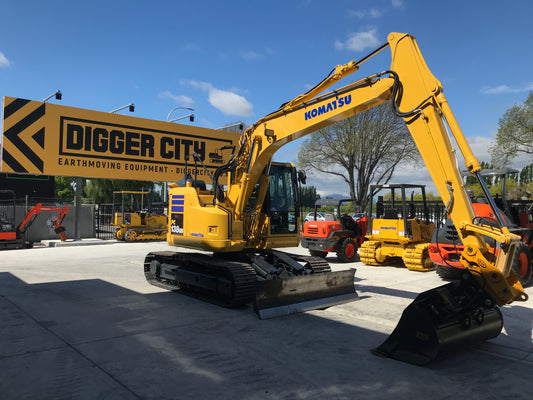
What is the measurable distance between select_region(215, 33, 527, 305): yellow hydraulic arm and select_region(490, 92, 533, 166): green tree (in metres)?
31.5

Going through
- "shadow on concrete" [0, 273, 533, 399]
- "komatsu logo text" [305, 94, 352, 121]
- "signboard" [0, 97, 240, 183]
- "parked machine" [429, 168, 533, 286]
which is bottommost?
"shadow on concrete" [0, 273, 533, 399]

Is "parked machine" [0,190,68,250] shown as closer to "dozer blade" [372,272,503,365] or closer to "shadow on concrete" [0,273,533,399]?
"shadow on concrete" [0,273,533,399]

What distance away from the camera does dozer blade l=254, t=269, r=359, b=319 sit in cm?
638

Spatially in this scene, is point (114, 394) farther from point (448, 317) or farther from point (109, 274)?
point (109, 274)

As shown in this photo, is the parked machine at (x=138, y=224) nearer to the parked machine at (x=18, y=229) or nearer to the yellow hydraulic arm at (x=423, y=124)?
the parked machine at (x=18, y=229)

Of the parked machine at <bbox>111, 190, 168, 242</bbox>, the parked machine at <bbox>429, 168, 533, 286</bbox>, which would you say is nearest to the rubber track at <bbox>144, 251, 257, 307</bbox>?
the parked machine at <bbox>429, 168, 533, 286</bbox>

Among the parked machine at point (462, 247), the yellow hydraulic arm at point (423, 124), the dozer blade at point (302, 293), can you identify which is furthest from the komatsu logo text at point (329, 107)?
the parked machine at point (462, 247)

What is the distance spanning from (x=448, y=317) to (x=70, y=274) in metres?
9.06

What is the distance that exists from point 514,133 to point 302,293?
107ft

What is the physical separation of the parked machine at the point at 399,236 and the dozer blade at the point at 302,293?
4063 millimetres

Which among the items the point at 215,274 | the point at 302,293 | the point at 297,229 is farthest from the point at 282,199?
the point at 302,293

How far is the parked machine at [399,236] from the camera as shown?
430 inches

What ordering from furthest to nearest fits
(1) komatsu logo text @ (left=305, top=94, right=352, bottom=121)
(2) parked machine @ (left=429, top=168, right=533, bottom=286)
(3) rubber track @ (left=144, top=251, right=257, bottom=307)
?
(2) parked machine @ (left=429, top=168, right=533, bottom=286)
(3) rubber track @ (left=144, top=251, right=257, bottom=307)
(1) komatsu logo text @ (left=305, top=94, right=352, bottom=121)

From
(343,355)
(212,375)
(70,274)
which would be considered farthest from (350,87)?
(70,274)
